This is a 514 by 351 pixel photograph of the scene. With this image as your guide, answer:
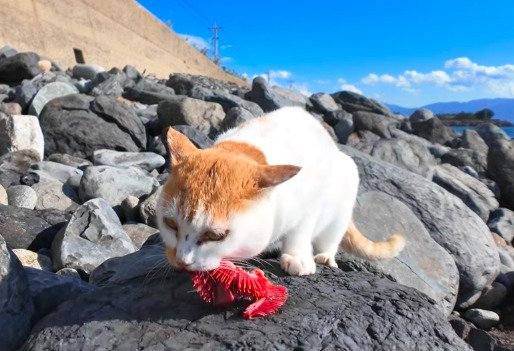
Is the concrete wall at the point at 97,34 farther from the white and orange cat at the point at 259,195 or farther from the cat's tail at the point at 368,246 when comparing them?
the white and orange cat at the point at 259,195

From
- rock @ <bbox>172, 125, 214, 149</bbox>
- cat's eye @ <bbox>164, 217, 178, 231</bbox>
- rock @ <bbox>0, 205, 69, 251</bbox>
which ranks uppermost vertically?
cat's eye @ <bbox>164, 217, 178, 231</bbox>

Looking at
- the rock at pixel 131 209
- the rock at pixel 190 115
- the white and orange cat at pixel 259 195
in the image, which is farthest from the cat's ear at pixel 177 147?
the rock at pixel 190 115

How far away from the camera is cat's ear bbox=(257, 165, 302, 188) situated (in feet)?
8.01

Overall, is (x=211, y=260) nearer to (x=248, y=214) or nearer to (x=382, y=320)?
(x=248, y=214)

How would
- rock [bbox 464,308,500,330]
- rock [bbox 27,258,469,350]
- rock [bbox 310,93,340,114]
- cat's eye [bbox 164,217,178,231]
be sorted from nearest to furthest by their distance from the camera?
1. rock [bbox 27,258,469,350]
2. cat's eye [bbox 164,217,178,231]
3. rock [bbox 464,308,500,330]
4. rock [bbox 310,93,340,114]

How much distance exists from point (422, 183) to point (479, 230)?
813 mm

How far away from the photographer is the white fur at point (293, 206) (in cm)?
246

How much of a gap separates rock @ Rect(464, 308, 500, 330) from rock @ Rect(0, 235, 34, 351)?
4418mm

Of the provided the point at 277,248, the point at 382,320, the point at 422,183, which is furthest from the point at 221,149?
the point at 422,183

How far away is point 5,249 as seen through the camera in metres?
2.67

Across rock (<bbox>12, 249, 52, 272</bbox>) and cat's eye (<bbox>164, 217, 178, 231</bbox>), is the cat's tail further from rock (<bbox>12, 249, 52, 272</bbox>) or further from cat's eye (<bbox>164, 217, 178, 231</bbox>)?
rock (<bbox>12, 249, 52, 272</bbox>)

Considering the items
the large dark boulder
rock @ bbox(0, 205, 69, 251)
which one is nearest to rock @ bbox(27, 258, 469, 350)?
the large dark boulder

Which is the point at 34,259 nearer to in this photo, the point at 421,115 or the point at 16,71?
the point at 16,71

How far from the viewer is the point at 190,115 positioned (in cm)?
863
